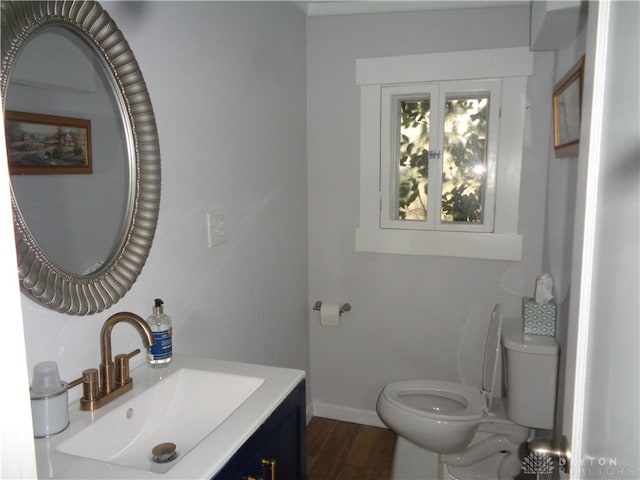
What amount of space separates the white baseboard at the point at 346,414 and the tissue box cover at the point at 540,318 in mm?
1080

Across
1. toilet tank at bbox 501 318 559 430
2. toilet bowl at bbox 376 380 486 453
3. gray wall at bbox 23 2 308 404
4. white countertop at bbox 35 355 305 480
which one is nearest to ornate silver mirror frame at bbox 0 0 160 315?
gray wall at bbox 23 2 308 404

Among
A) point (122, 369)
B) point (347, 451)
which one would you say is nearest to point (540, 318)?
point (347, 451)

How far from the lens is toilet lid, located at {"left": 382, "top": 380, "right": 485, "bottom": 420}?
6.84 feet

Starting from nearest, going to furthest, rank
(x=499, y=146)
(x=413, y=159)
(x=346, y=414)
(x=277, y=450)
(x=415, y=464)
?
(x=277, y=450) < (x=415, y=464) < (x=499, y=146) < (x=413, y=159) < (x=346, y=414)

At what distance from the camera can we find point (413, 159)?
98.7 inches

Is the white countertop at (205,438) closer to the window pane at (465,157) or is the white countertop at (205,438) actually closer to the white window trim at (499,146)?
the white window trim at (499,146)

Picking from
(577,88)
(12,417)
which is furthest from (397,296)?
(12,417)

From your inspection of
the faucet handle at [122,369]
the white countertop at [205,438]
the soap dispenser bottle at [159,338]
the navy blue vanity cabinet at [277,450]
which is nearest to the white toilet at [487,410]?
the navy blue vanity cabinet at [277,450]

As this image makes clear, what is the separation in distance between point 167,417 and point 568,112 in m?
1.71

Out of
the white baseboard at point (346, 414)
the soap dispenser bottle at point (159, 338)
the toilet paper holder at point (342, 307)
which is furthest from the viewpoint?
the white baseboard at point (346, 414)

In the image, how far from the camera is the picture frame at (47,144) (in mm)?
971

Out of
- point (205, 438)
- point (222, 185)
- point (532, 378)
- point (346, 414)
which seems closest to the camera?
point (205, 438)

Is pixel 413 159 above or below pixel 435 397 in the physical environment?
above

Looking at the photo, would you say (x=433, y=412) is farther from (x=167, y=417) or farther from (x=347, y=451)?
(x=167, y=417)
